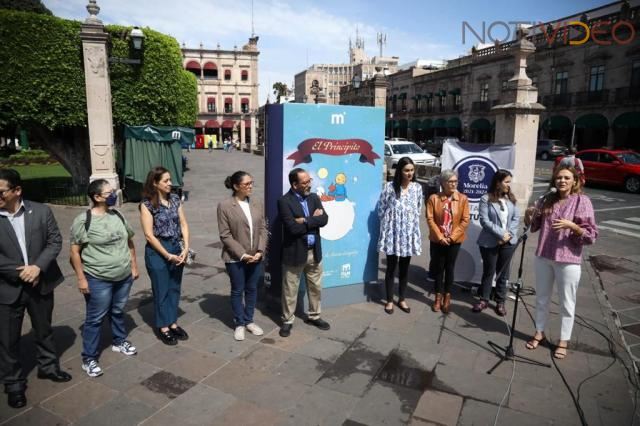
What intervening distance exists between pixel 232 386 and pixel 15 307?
1925 millimetres

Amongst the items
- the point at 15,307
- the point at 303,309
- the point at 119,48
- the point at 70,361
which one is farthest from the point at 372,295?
the point at 119,48

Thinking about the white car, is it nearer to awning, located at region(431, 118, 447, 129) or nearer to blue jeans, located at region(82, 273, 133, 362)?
blue jeans, located at region(82, 273, 133, 362)

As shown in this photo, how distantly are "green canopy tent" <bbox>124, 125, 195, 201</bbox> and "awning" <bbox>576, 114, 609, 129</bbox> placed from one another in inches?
1261

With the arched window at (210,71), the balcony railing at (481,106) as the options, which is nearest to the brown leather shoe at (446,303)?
the balcony railing at (481,106)

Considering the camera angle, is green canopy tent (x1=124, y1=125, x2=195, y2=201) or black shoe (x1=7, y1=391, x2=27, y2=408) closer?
black shoe (x1=7, y1=391, x2=27, y2=408)

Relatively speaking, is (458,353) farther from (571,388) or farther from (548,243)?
(548,243)

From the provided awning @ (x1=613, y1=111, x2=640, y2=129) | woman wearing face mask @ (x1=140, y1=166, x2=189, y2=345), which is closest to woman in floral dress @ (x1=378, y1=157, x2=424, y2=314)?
woman wearing face mask @ (x1=140, y1=166, x2=189, y2=345)

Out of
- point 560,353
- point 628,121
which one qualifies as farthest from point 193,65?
point 560,353

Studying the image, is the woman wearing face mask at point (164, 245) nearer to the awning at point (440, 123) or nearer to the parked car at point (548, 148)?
the parked car at point (548, 148)

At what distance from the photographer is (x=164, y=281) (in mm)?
4465

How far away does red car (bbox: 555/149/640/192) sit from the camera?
16.4 m

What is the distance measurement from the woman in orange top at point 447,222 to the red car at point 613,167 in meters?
13.0

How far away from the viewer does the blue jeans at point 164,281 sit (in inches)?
172

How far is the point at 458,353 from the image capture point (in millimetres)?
4430
